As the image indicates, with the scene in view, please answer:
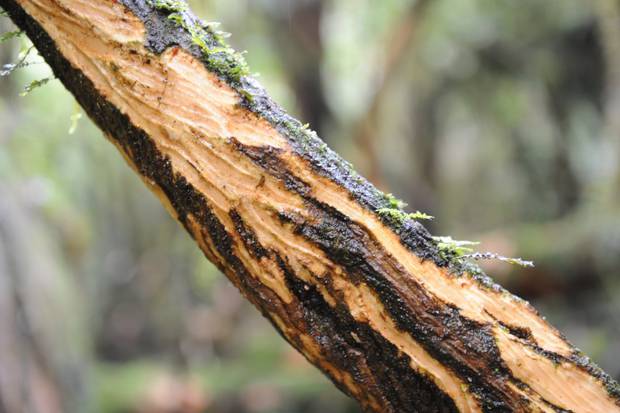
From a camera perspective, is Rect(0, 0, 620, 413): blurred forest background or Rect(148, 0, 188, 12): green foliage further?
Rect(0, 0, 620, 413): blurred forest background

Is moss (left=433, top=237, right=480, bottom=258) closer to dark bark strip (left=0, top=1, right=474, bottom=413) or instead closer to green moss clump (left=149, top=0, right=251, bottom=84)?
dark bark strip (left=0, top=1, right=474, bottom=413)

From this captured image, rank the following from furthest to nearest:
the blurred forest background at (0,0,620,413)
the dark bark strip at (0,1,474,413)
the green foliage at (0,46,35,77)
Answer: the blurred forest background at (0,0,620,413), the green foliage at (0,46,35,77), the dark bark strip at (0,1,474,413)

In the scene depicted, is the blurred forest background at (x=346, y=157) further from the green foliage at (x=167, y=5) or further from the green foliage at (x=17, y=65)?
the green foliage at (x=167, y=5)

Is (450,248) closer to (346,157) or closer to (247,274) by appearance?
(247,274)

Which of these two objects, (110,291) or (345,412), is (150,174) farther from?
(110,291)

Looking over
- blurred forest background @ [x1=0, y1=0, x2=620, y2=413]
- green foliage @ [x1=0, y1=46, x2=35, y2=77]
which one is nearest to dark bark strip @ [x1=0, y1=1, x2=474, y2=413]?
green foliage @ [x1=0, y1=46, x2=35, y2=77]

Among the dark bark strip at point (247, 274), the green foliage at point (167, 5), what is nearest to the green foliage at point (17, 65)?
the dark bark strip at point (247, 274)

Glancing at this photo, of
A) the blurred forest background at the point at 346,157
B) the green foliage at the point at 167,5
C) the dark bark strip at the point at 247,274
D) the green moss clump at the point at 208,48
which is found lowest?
the dark bark strip at the point at 247,274

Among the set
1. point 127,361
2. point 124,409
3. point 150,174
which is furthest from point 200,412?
point 150,174
